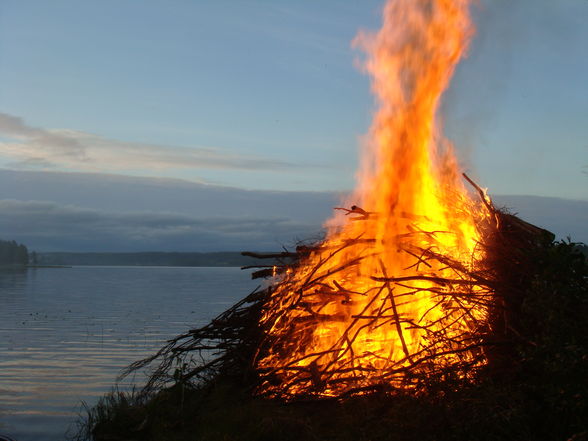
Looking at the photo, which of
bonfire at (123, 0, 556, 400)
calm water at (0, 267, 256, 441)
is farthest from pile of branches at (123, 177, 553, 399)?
calm water at (0, 267, 256, 441)

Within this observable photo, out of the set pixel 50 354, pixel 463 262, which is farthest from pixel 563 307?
pixel 50 354

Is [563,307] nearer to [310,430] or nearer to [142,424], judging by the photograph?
[310,430]

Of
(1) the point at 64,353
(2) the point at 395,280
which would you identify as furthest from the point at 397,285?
(1) the point at 64,353

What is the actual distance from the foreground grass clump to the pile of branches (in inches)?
7.4

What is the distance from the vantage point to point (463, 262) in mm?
10117

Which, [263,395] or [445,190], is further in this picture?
[445,190]

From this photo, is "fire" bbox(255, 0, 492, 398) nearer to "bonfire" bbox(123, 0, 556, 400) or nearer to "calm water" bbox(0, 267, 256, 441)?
"bonfire" bbox(123, 0, 556, 400)

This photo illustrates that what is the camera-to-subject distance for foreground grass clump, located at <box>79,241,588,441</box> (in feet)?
24.0

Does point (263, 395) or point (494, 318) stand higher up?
point (494, 318)

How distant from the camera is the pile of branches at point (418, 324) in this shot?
29.1 feet

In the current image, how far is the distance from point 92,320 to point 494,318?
32418 millimetres

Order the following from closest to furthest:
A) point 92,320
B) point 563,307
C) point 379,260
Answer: point 563,307, point 379,260, point 92,320

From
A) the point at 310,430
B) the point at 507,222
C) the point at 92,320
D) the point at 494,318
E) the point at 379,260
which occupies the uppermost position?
the point at 507,222

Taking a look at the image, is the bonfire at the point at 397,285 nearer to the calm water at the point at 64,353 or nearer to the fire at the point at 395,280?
the fire at the point at 395,280
